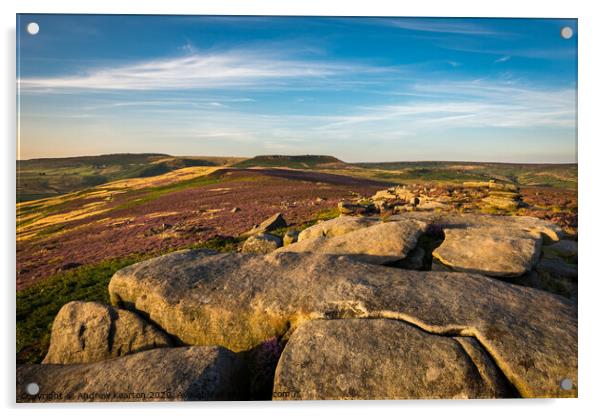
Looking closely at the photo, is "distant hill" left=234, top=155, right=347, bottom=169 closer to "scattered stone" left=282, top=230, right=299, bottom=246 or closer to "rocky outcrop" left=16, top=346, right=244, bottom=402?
"scattered stone" left=282, top=230, right=299, bottom=246

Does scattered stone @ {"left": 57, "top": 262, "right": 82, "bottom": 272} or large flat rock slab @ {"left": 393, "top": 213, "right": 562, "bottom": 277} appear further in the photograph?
scattered stone @ {"left": 57, "top": 262, "right": 82, "bottom": 272}

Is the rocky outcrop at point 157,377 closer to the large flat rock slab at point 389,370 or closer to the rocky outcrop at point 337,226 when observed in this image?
the large flat rock slab at point 389,370

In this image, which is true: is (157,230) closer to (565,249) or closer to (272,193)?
(272,193)

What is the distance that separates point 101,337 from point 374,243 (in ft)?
25.7

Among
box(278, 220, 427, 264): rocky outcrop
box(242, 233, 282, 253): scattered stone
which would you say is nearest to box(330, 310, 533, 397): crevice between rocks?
box(278, 220, 427, 264): rocky outcrop

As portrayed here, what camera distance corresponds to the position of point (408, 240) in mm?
10352

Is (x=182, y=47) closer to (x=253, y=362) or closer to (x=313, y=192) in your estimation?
(x=313, y=192)

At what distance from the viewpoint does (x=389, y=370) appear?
673 cm

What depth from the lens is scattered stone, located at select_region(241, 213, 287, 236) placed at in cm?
1178

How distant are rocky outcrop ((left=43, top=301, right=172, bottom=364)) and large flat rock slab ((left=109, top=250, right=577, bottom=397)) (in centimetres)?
38

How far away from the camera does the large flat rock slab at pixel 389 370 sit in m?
6.68

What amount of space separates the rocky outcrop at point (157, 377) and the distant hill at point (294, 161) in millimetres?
6328

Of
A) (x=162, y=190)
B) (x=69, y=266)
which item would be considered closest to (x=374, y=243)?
(x=162, y=190)

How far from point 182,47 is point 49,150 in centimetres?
523
